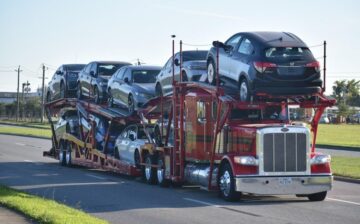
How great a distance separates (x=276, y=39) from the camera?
16.7 meters

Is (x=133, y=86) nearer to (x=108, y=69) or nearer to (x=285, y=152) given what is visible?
(x=108, y=69)

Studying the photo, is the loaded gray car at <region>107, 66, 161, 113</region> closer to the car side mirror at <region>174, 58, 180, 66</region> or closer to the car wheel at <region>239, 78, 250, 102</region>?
the car side mirror at <region>174, 58, 180, 66</region>

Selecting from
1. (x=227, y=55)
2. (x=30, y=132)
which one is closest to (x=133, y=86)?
(x=227, y=55)

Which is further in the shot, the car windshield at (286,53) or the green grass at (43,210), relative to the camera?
the car windshield at (286,53)

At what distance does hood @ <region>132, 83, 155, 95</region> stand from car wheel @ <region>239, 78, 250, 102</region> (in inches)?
257

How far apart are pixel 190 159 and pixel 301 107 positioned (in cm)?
340

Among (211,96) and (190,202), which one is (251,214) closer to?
(190,202)

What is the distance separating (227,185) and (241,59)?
2823mm

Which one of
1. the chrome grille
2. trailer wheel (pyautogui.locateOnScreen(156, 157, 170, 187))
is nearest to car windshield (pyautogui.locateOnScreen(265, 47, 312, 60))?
the chrome grille

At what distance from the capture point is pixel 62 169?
2730cm

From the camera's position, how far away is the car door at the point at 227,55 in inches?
689

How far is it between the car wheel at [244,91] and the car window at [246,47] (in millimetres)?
643

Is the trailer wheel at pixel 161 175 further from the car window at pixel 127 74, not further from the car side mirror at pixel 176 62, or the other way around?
the car window at pixel 127 74

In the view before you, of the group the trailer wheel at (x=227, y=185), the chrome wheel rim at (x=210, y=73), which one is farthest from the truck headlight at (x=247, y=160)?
the chrome wheel rim at (x=210, y=73)
